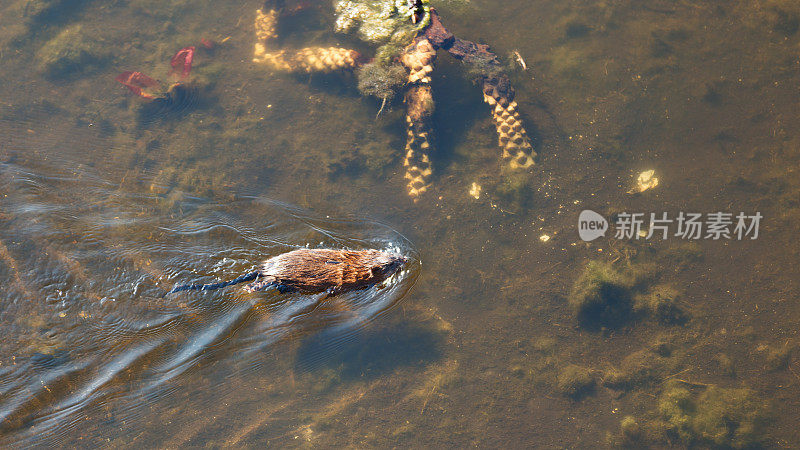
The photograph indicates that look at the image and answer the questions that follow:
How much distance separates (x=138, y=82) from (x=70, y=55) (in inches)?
42.3

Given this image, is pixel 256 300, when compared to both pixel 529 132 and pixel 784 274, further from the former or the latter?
pixel 784 274

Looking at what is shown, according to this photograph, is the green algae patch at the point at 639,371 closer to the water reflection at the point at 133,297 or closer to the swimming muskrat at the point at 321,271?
the water reflection at the point at 133,297

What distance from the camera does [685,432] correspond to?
430 centimetres

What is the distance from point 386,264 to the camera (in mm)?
4746

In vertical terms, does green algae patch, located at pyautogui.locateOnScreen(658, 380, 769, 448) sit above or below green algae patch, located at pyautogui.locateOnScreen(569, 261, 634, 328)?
below

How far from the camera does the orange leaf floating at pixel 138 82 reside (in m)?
5.84

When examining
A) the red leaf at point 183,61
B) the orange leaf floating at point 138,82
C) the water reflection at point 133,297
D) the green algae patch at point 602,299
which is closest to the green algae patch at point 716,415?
the green algae patch at point 602,299

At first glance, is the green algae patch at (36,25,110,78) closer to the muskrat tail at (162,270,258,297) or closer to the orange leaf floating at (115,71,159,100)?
the orange leaf floating at (115,71,159,100)

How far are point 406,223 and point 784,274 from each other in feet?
12.6

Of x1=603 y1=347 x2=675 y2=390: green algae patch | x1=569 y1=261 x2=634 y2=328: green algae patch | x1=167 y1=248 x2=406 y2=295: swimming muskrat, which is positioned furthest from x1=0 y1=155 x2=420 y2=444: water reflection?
x1=603 y1=347 x2=675 y2=390: green algae patch

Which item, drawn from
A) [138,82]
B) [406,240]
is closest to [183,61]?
[138,82]

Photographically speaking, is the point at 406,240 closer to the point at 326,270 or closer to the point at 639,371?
the point at 326,270

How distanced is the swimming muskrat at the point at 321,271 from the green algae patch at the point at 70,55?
11.6 ft

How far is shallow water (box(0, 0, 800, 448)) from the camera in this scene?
4.41 m
